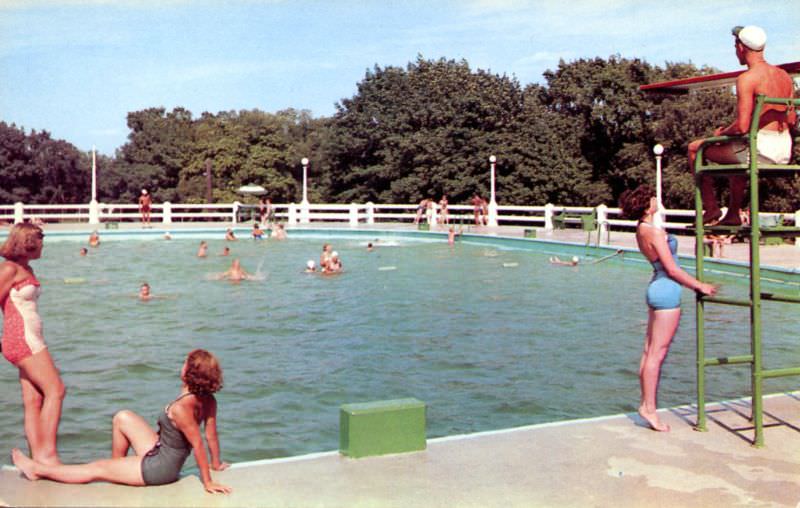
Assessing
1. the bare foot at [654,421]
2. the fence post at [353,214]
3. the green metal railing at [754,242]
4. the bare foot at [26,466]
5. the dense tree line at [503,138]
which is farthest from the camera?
the dense tree line at [503,138]

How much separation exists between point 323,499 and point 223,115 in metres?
71.8

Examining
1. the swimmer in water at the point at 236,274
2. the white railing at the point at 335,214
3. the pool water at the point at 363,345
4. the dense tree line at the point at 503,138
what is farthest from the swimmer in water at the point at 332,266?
the dense tree line at the point at 503,138

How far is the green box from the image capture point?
5340 mm

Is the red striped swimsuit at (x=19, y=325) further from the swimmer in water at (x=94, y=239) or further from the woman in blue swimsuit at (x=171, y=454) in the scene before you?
the swimmer in water at (x=94, y=239)

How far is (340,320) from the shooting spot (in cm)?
1544

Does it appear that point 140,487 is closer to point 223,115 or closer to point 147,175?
point 147,175

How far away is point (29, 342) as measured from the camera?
5.29 m

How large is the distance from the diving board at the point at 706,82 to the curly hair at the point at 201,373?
334 centimetres

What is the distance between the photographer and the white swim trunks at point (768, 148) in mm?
5738

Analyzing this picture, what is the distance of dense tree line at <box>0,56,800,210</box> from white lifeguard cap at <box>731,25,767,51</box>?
96.2 feet

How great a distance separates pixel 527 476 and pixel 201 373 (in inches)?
74.9

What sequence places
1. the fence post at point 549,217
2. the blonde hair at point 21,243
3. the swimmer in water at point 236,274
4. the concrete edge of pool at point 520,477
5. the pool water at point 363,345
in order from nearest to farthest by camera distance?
1. the concrete edge of pool at point 520,477
2. the blonde hair at point 21,243
3. the pool water at point 363,345
4. the swimmer in water at point 236,274
5. the fence post at point 549,217

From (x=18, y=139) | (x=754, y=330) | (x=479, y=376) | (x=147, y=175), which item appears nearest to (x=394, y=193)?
(x=147, y=175)

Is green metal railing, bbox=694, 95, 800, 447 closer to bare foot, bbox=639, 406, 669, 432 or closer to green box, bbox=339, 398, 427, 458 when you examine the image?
bare foot, bbox=639, 406, 669, 432
